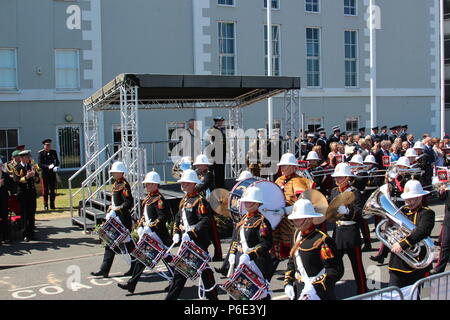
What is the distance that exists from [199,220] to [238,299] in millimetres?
1789

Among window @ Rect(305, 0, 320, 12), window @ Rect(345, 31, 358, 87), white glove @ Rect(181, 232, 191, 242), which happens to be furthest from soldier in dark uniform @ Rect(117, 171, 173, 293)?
window @ Rect(345, 31, 358, 87)

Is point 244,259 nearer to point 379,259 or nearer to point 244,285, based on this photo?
point 244,285

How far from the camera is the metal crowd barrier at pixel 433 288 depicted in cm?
468

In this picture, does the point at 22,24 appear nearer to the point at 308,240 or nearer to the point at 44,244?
the point at 44,244

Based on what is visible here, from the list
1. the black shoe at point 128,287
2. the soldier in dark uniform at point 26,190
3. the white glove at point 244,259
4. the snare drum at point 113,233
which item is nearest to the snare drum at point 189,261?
the white glove at point 244,259

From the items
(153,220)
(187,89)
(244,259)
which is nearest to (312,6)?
(187,89)

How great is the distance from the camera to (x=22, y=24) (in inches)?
795

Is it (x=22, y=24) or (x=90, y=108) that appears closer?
(x=90, y=108)

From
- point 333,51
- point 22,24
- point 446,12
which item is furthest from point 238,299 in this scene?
point 446,12

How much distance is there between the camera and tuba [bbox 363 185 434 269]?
603cm

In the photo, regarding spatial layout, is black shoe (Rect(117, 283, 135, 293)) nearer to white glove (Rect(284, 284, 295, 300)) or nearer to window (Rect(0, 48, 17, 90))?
white glove (Rect(284, 284, 295, 300))

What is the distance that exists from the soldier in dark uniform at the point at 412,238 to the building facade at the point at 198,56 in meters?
15.5

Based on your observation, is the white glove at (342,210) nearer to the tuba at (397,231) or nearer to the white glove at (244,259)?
the tuba at (397,231)

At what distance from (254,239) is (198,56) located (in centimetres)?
1795
